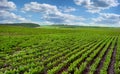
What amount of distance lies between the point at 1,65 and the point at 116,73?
A: 28.6 ft

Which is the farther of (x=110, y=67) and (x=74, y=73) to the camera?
(x=110, y=67)

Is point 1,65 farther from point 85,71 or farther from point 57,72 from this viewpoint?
point 85,71

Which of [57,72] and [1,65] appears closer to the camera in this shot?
[57,72]

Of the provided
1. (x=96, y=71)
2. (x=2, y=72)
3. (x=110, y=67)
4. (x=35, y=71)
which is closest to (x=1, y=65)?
(x=2, y=72)

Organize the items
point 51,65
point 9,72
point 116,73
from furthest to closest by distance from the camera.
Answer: point 51,65, point 116,73, point 9,72

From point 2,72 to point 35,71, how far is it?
2.16 meters

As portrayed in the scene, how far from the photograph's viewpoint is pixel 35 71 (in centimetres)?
1233

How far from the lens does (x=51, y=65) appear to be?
1451cm

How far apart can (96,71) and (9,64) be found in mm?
6861

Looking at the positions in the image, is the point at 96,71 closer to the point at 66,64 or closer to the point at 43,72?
the point at 66,64

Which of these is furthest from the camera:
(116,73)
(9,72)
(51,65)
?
(51,65)

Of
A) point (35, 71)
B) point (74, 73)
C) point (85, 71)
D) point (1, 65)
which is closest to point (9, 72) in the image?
point (35, 71)

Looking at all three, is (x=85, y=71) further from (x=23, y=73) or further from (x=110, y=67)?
(x=23, y=73)

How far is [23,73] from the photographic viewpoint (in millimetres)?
12273
